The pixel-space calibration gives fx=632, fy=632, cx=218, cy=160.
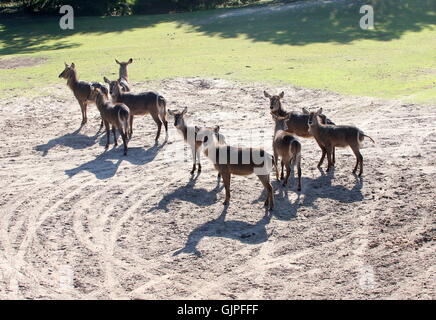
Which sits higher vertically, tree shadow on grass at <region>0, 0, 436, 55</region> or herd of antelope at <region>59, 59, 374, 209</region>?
tree shadow on grass at <region>0, 0, 436, 55</region>

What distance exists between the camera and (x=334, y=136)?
44.6 feet

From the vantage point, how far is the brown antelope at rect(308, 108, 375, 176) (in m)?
13.4

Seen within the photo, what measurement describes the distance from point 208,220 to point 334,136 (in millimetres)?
3696

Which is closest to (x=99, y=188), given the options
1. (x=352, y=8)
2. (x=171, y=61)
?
(x=171, y=61)

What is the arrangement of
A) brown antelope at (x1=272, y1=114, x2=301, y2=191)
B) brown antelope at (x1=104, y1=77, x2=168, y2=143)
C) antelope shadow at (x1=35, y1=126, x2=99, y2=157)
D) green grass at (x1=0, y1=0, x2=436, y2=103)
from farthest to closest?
1. green grass at (x1=0, y1=0, x2=436, y2=103)
2. brown antelope at (x1=104, y1=77, x2=168, y2=143)
3. antelope shadow at (x1=35, y1=126, x2=99, y2=157)
4. brown antelope at (x1=272, y1=114, x2=301, y2=191)

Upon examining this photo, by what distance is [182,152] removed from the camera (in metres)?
15.5

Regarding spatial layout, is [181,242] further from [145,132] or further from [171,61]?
[171,61]

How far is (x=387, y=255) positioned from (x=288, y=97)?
9.94 m

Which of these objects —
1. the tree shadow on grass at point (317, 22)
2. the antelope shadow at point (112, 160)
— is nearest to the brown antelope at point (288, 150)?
the antelope shadow at point (112, 160)

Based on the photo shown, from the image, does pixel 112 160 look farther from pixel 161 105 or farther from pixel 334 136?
pixel 334 136

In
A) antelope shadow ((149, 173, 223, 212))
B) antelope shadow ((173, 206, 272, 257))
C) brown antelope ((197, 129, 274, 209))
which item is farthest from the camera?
antelope shadow ((149, 173, 223, 212))

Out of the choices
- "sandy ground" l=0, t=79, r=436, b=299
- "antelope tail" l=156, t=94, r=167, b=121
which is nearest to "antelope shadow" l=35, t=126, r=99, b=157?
"sandy ground" l=0, t=79, r=436, b=299

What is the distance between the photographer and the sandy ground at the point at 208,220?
9.47 m

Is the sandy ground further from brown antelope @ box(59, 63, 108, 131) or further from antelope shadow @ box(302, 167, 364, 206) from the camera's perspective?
brown antelope @ box(59, 63, 108, 131)
